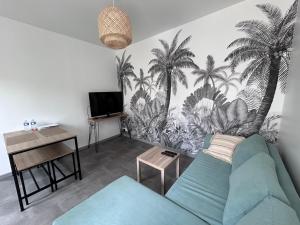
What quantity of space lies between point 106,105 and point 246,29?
3107 millimetres

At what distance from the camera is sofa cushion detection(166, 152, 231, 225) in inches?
45.1

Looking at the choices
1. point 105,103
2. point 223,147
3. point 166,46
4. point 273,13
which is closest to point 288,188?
point 223,147

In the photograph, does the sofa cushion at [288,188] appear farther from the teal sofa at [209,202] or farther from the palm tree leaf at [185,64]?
the palm tree leaf at [185,64]

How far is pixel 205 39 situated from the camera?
2.48m

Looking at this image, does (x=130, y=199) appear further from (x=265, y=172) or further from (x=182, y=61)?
(x=182, y=61)

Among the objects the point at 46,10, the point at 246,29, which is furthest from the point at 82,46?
the point at 246,29

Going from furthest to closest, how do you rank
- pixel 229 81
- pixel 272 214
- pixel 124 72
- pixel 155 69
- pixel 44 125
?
pixel 124 72 < pixel 155 69 < pixel 44 125 < pixel 229 81 < pixel 272 214

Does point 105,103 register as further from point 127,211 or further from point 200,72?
point 127,211

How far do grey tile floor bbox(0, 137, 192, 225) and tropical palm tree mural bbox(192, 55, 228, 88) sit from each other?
164 centimetres

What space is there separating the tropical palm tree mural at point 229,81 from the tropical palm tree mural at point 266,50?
96mm

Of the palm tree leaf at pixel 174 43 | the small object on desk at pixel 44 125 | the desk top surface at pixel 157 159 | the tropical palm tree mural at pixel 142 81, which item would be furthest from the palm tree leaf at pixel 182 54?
the small object on desk at pixel 44 125

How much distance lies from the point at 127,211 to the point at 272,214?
36.2 inches

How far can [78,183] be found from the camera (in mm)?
2197

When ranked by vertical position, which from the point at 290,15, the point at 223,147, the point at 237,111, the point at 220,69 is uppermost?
the point at 290,15
